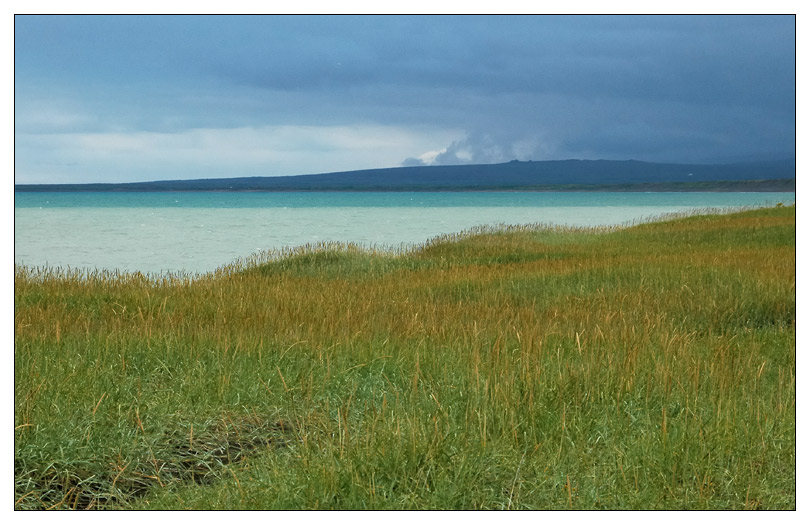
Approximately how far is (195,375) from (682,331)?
192 inches

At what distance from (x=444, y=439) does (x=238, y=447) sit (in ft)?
4.42

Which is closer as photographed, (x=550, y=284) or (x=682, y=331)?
(x=682, y=331)

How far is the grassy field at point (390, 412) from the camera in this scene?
10.6 feet

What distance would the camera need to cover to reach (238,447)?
Answer: 399 centimetres

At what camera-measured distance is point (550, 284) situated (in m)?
10.1

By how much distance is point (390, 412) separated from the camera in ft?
13.2

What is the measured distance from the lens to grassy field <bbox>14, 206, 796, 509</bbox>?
3227 millimetres

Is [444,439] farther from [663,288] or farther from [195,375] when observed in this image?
[663,288]
